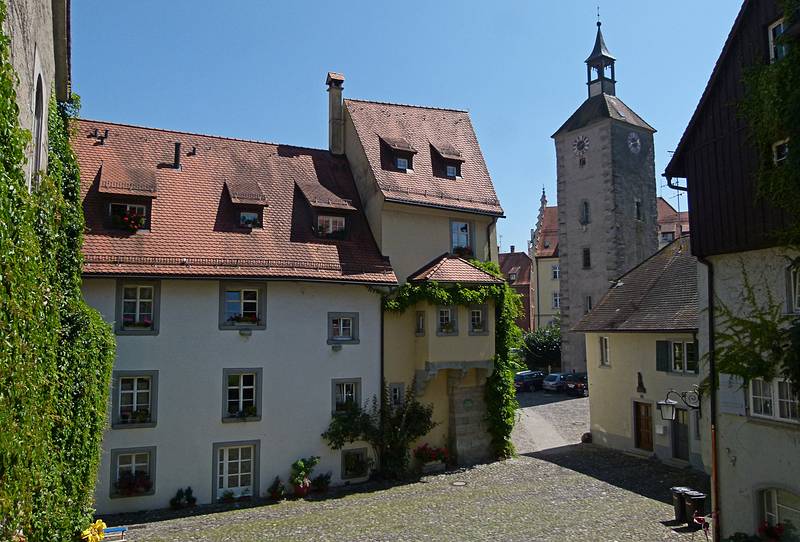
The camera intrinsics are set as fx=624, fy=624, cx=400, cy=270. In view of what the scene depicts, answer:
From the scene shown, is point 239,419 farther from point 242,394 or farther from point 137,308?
point 137,308

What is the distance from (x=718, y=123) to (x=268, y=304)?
13.4m

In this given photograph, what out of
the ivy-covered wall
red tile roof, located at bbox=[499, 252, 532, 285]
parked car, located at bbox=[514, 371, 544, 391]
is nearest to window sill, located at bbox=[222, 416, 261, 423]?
the ivy-covered wall

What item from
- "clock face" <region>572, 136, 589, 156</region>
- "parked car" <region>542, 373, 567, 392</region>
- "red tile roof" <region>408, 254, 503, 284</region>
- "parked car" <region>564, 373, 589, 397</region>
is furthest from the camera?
"clock face" <region>572, 136, 589, 156</region>

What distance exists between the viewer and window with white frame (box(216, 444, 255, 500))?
1850 centimetres

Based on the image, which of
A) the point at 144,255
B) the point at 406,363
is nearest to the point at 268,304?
the point at 144,255

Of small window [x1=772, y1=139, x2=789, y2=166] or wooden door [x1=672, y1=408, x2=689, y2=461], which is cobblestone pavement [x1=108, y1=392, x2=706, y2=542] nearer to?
wooden door [x1=672, y1=408, x2=689, y2=461]

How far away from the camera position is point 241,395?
19062 mm

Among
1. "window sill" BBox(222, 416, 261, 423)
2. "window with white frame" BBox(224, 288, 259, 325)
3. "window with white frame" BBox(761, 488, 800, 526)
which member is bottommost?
"window with white frame" BBox(761, 488, 800, 526)

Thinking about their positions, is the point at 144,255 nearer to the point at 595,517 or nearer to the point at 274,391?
the point at 274,391

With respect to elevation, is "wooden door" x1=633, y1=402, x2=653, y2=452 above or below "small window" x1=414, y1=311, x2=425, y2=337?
below

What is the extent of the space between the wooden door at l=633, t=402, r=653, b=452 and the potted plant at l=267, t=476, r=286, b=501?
14082 millimetres

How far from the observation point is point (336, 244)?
2162cm

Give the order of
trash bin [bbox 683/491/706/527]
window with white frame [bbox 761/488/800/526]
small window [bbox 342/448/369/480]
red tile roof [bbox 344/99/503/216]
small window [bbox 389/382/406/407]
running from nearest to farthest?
window with white frame [bbox 761/488/800/526]
trash bin [bbox 683/491/706/527]
small window [bbox 342/448/369/480]
small window [bbox 389/382/406/407]
red tile roof [bbox 344/99/503/216]

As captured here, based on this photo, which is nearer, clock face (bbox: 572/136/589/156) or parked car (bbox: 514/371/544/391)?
parked car (bbox: 514/371/544/391)
